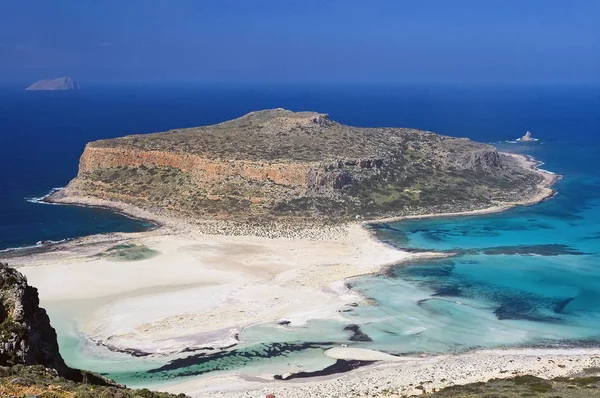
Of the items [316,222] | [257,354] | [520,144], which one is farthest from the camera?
[520,144]

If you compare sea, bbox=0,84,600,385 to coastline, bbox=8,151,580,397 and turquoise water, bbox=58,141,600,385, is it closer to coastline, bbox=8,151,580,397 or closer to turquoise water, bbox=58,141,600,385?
turquoise water, bbox=58,141,600,385

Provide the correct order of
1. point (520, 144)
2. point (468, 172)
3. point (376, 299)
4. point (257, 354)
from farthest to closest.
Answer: point (520, 144) < point (468, 172) < point (376, 299) < point (257, 354)

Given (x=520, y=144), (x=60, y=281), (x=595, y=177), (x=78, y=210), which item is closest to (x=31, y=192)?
(x=78, y=210)

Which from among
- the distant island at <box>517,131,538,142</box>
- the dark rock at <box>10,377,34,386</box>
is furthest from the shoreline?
the dark rock at <box>10,377,34,386</box>

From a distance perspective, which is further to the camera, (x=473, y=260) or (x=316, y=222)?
(x=316, y=222)

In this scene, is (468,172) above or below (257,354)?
above

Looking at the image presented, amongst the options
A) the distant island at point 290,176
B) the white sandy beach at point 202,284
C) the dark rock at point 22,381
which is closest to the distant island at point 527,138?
the distant island at point 290,176

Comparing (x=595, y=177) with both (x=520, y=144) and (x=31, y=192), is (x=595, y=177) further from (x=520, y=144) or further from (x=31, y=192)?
(x=31, y=192)
